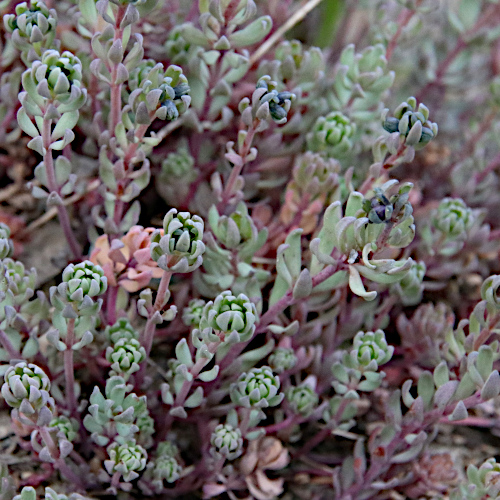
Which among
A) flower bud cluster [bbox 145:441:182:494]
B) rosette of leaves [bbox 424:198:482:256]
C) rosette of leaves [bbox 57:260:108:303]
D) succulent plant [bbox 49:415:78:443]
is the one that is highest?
rosette of leaves [bbox 424:198:482:256]

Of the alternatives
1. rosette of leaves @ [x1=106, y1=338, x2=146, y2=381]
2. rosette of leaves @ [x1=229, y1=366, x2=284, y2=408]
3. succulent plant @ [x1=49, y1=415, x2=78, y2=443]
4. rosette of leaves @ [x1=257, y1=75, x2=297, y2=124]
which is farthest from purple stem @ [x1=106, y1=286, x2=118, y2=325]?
rosette of leaves @ [x1=257, y1=75, x2=297, y2=124]

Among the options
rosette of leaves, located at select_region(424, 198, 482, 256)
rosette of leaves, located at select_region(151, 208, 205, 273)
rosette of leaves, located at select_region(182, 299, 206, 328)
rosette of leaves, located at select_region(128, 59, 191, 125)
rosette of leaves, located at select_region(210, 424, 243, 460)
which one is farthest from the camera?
rosette of leaves, located at select_region(424, 198, 482, 256)

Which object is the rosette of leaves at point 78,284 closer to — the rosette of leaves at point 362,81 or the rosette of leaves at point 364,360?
the rosette of leaves at point 364,360

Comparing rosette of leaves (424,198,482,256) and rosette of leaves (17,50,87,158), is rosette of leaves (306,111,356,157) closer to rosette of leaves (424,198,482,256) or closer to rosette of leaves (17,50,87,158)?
rosette of leaves (424,198,482,256)

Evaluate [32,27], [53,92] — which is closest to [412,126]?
[53,92]

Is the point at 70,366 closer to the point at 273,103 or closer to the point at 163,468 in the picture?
the point at 163,468

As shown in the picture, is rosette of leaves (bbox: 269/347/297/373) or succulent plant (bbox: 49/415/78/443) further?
rosette of leaves (bbox: 269/347/297/373)

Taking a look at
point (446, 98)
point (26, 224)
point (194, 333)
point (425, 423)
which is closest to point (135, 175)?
point (194, 333)

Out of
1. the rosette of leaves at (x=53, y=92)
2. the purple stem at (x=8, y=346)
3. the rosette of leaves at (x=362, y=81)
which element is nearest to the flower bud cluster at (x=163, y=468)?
the purple stem at (x=8, y=346)
